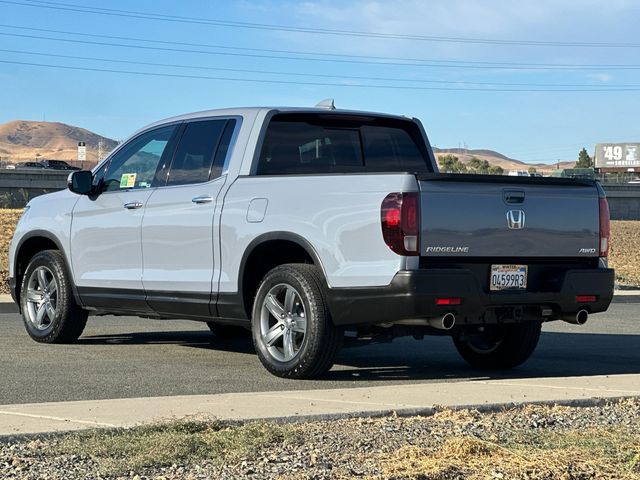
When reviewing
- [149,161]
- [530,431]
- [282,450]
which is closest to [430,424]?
[530,431]

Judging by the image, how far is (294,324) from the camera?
8.60m

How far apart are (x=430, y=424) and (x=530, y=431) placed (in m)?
0.57

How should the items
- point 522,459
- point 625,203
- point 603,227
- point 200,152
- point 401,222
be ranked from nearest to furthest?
point 522,459
point 401,222
point 603,227
point 200,152
point 625,203

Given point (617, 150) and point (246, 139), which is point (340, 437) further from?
point (617, 150)

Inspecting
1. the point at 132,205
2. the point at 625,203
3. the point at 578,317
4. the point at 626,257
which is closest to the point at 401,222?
the point at 578,317

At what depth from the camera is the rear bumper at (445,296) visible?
7.87m

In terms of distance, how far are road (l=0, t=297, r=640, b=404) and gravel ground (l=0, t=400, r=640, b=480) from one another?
5.82 ft

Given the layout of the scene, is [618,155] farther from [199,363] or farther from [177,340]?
[199,363]

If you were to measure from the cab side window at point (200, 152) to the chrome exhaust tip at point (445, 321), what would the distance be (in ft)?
7.51

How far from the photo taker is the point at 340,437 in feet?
20.3

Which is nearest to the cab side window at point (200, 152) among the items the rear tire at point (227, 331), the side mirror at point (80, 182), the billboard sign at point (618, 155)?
the side mirror at point (80, 182)

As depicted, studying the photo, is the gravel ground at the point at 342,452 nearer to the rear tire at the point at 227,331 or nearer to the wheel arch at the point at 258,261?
the wheel arch at the point at 258,261

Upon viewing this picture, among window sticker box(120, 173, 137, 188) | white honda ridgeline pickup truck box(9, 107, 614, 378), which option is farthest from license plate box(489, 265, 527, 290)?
window sticker box(120, 173, 137, 188)

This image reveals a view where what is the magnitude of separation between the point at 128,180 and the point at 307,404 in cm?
380
